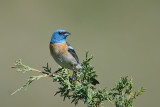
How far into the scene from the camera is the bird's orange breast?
4.12 metres

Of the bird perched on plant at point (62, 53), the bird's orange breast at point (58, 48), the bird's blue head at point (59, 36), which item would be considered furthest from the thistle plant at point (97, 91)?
the bird's blue head at point (59, 36)

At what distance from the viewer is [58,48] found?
164 inches

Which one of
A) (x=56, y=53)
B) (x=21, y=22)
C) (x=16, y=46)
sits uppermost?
(x=21, y=22)

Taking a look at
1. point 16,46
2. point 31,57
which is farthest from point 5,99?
point 16,46

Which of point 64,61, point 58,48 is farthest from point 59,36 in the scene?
point 64,61

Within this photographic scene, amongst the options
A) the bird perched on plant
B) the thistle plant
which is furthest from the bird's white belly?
the thistle plant

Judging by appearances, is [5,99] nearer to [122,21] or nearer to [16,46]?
[16,46]

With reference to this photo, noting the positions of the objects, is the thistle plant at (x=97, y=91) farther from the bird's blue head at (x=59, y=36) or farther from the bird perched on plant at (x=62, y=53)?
the bird's blue head at (x=59, y=36)

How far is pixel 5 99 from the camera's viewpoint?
696 cm

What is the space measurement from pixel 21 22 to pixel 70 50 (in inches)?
322

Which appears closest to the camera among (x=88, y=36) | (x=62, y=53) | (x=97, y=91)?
(x=97, y=91)

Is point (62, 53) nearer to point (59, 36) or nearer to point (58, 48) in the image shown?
point (58, 48)

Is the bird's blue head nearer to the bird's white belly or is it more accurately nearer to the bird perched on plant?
the bird perched on plant

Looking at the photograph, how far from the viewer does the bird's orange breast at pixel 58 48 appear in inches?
162
